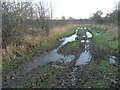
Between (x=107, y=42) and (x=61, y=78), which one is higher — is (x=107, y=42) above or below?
above

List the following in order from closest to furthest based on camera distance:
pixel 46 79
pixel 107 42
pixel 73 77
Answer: pixel 46 79 → pixel 73 77 → pixel 107 42

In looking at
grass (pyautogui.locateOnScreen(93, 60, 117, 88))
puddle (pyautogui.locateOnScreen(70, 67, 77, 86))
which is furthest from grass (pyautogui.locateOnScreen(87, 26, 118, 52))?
puddle (pyautogui.locateOnScreen(70, 67, 77, 86))

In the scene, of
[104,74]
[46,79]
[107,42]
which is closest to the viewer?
[46,79]

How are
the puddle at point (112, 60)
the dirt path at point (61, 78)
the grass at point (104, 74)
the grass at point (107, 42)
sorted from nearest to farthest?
the grass at point (104, 74) → the dirt path at point (61, 78) → the puddle at point (112, 60) → the grass at point (107, 42)

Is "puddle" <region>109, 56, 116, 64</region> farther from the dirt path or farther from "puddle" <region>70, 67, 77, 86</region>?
"puddle" <region>70, 67, 77, 86</region>

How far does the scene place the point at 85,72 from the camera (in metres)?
12.7

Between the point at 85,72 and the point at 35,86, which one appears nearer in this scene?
the point at 35,86

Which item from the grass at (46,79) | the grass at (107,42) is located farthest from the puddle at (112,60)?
the grass at (46,79)

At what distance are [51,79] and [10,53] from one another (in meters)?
7.32

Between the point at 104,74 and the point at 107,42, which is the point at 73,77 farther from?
the point at 107,42

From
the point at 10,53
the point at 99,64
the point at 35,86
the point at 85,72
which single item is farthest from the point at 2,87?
the point at 10,53

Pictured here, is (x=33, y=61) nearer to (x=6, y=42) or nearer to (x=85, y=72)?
(x=6, y=42)

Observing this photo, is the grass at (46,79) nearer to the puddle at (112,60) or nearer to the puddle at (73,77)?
the puddle at (73,77)

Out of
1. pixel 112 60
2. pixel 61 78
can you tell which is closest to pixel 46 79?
pixel 61 78
